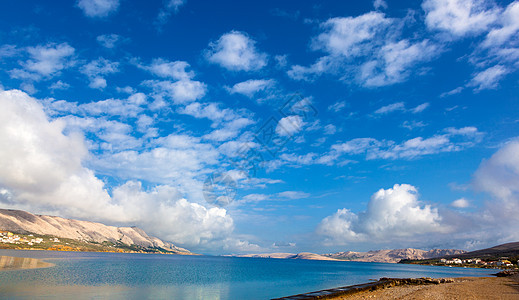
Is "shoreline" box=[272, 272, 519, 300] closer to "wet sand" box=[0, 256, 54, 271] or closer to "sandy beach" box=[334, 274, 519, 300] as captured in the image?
"sandy beach" box=[334, 274, 519, 300]

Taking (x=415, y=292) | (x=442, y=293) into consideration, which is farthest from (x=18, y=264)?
(x=442, y=293)

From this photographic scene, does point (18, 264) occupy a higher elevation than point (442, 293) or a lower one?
higher

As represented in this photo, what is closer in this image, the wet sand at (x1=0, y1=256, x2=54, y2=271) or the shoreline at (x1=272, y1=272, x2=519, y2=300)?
the shoreline at (x1=272, y1=272, x2=519, y2=300)

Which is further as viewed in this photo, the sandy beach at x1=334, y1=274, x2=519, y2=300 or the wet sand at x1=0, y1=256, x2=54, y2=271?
the wet sand at x1=0, y1=256, x2=54, y2=271

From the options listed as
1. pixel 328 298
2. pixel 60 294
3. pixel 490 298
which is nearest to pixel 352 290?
pixel 328 298

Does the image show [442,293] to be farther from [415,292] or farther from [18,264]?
[18,264]

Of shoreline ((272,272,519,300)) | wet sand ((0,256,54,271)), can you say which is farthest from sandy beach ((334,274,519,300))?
wet sand ((0,256,54,271))

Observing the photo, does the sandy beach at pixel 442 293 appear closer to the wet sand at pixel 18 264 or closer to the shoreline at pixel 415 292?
the shoreline at pixel 415 292

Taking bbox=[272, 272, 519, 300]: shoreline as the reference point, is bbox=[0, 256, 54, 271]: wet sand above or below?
above

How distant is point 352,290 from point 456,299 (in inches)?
586

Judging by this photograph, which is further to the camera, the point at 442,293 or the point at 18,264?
the point at 18,264

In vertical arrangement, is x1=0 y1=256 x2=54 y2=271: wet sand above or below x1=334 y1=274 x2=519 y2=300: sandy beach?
above

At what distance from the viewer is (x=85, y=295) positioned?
41.9 m

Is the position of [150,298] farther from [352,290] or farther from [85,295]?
[352,290]
